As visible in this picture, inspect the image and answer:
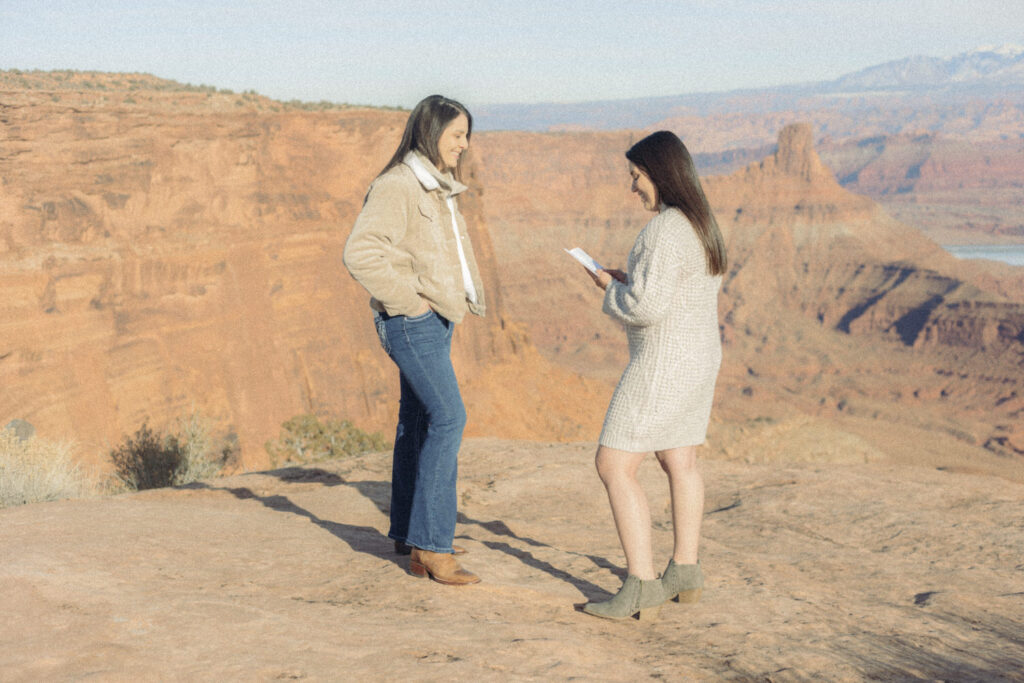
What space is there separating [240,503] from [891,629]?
3.55 m

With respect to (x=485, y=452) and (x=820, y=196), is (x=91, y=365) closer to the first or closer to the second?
(x=485, y=452)

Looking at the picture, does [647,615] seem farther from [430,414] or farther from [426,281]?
[426,281]

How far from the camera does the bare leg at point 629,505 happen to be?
3.01 metres

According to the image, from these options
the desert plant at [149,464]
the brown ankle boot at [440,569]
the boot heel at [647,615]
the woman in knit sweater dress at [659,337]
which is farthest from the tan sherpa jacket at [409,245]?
the desert plant at [149,464]

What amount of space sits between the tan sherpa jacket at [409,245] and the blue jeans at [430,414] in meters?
0.08

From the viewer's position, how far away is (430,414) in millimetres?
3201

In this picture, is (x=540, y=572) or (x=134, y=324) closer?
(x=540, y=572)

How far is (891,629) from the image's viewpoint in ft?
10.4

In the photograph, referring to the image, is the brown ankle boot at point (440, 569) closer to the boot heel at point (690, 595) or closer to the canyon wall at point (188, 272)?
the boot heel at point (690, 595)

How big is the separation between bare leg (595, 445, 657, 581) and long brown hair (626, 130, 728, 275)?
0.79 m

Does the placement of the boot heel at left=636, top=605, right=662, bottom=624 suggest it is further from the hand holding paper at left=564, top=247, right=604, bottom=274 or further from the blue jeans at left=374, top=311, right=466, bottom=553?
the hand holding paper at left=564, top=247, right=604, bottom=274

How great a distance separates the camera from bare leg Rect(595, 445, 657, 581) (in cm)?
301

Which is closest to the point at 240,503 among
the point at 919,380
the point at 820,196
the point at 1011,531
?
the point at 1011,531

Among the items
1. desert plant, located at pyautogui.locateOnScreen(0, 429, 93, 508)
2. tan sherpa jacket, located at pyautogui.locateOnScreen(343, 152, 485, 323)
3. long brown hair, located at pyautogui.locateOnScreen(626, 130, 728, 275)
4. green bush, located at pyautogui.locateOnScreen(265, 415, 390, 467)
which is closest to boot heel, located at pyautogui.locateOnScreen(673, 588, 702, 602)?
long brown hair, located at pyautogui.locateOnScreen(626, 130, 728, 275)
